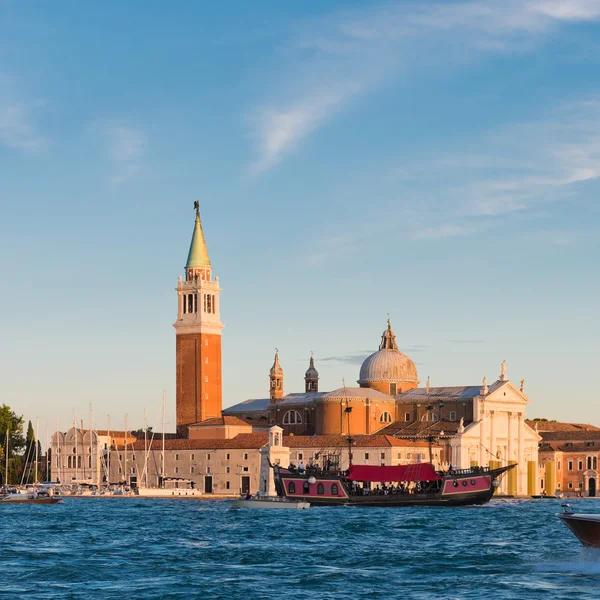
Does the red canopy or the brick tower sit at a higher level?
the brick tower

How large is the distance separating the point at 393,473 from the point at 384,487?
1.70m

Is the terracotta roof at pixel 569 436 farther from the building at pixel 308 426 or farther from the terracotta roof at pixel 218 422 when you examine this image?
the terracotta roof at pixel 218 422

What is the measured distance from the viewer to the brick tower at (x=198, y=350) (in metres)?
111

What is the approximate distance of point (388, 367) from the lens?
118312mm

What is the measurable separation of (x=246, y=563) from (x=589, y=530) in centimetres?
1017

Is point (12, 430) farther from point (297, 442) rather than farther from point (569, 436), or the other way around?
point (569, 436)

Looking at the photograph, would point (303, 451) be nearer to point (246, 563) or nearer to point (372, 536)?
point (372, 536)

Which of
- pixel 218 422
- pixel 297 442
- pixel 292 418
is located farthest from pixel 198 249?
pixel 297 442

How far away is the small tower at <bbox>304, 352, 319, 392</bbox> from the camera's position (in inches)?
4876

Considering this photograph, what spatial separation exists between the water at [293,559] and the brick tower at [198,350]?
49196mm

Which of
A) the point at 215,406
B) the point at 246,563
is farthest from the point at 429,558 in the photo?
the point at 215,406

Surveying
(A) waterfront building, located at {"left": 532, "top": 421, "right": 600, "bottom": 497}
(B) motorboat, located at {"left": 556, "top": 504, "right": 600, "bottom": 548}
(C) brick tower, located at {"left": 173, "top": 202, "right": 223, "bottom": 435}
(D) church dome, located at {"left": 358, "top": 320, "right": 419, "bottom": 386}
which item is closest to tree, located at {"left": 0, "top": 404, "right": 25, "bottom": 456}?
(C) brick tower, located at {"left": 173, "top": 202, "right": 223, "bottom": 435}

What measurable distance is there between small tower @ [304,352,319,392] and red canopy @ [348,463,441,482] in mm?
40935

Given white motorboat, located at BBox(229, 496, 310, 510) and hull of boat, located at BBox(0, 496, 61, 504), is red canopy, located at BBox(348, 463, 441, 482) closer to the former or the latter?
white motorboat, located at BBox(229, 496, 310, 510)
